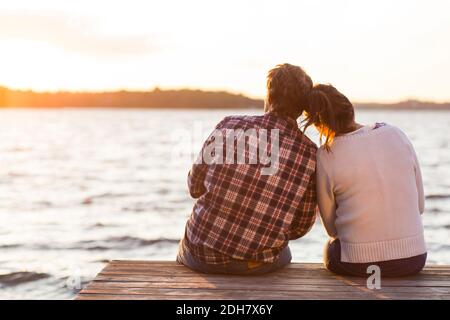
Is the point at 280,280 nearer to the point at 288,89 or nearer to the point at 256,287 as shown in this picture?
the point at 256,287

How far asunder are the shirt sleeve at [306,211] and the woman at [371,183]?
0.23 feet

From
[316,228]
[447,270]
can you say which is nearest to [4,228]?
[316,228]

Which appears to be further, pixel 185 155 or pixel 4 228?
pixel 185 155

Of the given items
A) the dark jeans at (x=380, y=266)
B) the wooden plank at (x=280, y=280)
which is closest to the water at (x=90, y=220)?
the wooden plank at (x=280, y=280)

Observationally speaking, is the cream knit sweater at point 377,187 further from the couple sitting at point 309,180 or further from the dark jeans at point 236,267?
the dark jeans at point 236,267

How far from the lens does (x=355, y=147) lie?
152 inches

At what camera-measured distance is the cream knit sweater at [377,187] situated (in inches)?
151

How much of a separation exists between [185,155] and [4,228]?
2421cm

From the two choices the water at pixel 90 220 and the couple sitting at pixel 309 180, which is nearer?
the couple sitting at pixel 309 180

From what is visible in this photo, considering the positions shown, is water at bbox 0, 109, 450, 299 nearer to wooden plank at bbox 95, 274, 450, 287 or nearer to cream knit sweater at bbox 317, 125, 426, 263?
wooden plank at bbox 95, 274, 450, 287

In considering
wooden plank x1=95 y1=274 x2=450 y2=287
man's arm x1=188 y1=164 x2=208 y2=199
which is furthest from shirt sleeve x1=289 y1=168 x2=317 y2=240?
man's arm x1=188 y1=164 x2=208 y2=199

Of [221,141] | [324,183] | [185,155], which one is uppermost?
[221,141]

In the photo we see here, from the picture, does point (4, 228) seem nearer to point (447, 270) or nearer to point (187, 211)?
point (187, 211)
